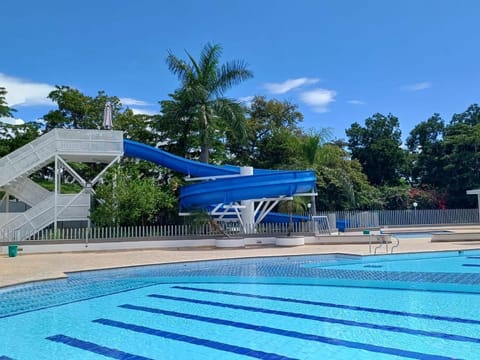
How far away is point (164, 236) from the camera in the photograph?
63.2 feet

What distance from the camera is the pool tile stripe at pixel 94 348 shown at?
554 centimetres

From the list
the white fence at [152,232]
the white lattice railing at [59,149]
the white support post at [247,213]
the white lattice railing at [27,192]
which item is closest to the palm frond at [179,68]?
the white lattice railing at [59,149]

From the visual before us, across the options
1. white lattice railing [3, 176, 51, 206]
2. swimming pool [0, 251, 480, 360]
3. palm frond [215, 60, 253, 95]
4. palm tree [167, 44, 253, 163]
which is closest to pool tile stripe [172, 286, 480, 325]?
swimming pool [0, 251, 480, 360]

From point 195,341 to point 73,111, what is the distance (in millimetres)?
26049

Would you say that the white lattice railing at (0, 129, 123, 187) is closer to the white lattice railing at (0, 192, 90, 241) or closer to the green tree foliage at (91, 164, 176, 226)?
the green tree foliage at (91, 164, 176, 226)

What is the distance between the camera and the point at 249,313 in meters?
7.84

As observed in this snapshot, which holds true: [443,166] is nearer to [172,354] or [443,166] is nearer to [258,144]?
[258,144]

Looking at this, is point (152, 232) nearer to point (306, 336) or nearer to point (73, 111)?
point (73, 111)

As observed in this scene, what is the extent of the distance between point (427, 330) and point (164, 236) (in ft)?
46.9

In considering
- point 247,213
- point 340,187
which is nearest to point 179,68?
point 247,213

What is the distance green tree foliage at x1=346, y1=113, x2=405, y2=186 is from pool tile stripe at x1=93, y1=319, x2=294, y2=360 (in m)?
42.5

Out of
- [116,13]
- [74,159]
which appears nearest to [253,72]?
[116,13]

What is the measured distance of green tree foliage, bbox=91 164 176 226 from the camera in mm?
19641

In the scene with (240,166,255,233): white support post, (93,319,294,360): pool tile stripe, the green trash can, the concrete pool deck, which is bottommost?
(93,319,294,360): pool tile stripe
